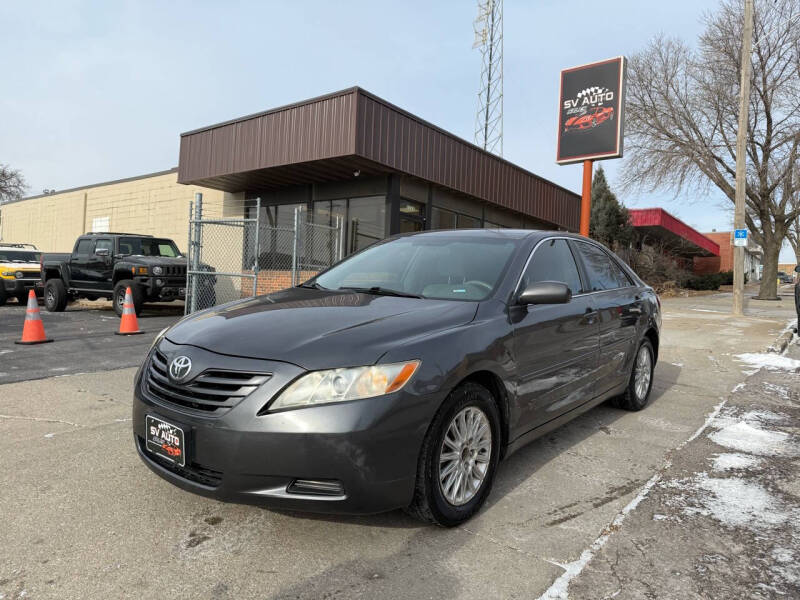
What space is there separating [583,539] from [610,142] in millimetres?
11471

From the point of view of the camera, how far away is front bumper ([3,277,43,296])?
47.0 feet

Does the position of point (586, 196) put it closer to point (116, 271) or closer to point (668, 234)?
point (116, 271)

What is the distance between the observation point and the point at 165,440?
8.18ft

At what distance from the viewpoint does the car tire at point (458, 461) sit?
8.14 feet

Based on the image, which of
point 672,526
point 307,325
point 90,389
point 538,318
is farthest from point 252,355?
point 90,389

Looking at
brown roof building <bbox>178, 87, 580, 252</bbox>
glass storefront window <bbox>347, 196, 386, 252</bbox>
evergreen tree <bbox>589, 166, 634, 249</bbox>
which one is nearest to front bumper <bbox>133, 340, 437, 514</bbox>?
brown roof building <bbox>178, 87, 580, 252</bbox>

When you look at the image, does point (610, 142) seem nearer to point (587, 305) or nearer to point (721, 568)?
point (587, 305)

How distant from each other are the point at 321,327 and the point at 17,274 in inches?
603

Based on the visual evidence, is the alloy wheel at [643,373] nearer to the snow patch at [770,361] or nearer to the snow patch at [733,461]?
the snow patch at [733,461]

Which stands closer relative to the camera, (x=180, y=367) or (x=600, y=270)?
(x=180, y=367)

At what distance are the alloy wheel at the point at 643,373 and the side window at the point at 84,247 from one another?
11578 mm

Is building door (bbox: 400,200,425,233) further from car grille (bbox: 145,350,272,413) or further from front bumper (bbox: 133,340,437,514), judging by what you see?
front bumper (bbox: 133,340,437,514)

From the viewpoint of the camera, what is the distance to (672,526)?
9.01ft

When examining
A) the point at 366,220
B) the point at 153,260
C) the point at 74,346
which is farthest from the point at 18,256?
the point at 366,220
